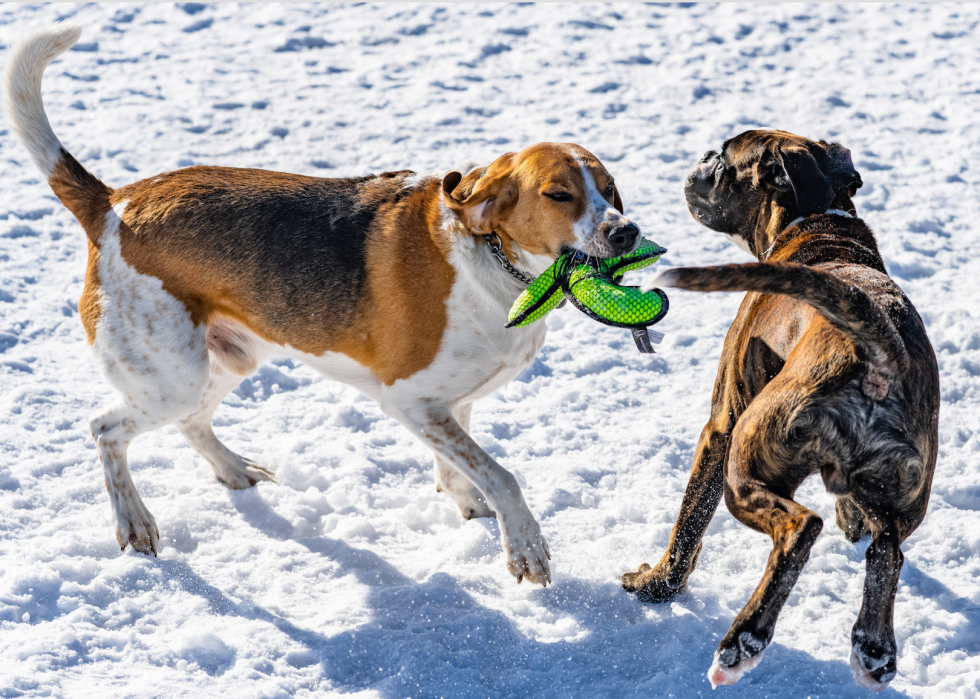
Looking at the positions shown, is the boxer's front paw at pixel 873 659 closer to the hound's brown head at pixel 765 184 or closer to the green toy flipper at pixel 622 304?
the green toy flipper at pixel 622 304

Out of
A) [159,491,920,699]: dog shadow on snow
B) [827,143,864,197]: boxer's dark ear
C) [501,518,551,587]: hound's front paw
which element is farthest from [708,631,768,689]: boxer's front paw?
[827,143,864,197]: boxer's dark ear

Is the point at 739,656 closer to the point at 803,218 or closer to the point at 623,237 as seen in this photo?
the point at 623,237

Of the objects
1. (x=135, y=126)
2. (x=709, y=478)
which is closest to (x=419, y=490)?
(x=709, y=478)

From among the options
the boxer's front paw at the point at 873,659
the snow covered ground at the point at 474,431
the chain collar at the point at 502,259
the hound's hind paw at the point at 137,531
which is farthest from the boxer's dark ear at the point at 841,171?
the hound's hind paw at the point at 137,531

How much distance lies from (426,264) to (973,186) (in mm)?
5147

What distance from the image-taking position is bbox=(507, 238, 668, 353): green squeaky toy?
287 centimetres

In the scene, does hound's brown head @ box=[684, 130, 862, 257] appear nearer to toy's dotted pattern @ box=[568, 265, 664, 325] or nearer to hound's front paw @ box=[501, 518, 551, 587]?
toy's dotted pattern @ box=[568, 265, 664, 325]

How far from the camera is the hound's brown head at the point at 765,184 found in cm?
322

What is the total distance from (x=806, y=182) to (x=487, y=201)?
3.81 feet

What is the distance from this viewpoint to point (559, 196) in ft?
10.4

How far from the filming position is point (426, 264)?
3.41 meters

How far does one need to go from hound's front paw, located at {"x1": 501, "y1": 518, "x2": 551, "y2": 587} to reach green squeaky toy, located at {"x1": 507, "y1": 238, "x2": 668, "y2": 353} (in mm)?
775

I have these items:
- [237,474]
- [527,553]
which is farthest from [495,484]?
[237,474]

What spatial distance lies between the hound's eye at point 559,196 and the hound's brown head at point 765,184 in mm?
753
